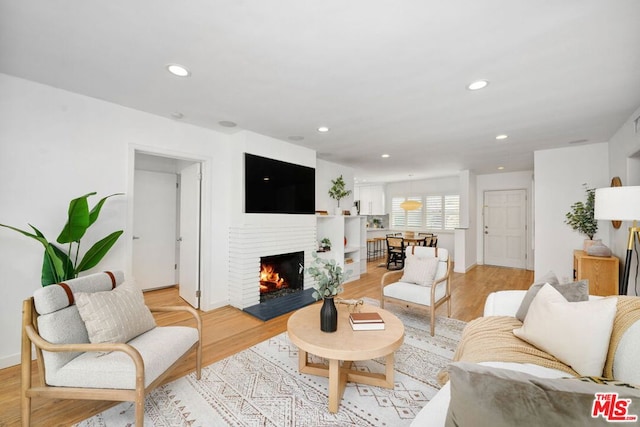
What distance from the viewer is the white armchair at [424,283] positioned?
10.1ft

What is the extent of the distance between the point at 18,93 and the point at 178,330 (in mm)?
2546

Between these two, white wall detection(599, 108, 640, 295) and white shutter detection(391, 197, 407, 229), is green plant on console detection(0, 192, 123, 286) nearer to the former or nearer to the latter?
white wall detection(599, 108, 640, 295)

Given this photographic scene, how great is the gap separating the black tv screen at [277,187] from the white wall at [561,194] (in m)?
4.01

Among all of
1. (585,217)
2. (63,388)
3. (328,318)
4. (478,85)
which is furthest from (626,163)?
(63,388)

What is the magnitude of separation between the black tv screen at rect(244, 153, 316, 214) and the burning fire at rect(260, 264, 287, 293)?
3.04ft

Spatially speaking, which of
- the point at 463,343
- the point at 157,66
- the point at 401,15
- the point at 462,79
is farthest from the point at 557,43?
the point at 157,66

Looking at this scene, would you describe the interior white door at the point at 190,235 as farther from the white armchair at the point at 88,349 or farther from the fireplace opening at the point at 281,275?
the white armchair at the point at 88,349

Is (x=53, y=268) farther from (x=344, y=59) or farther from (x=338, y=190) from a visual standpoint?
(x=338, y=190)

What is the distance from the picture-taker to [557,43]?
71.1 inches

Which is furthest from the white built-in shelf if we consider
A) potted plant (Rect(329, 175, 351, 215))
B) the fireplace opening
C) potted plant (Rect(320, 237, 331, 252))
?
the fireplace opening

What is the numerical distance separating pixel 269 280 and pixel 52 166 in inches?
113

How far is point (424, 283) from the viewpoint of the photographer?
329 cm

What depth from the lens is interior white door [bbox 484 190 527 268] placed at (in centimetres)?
672

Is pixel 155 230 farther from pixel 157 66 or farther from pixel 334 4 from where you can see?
pixel 334 4
